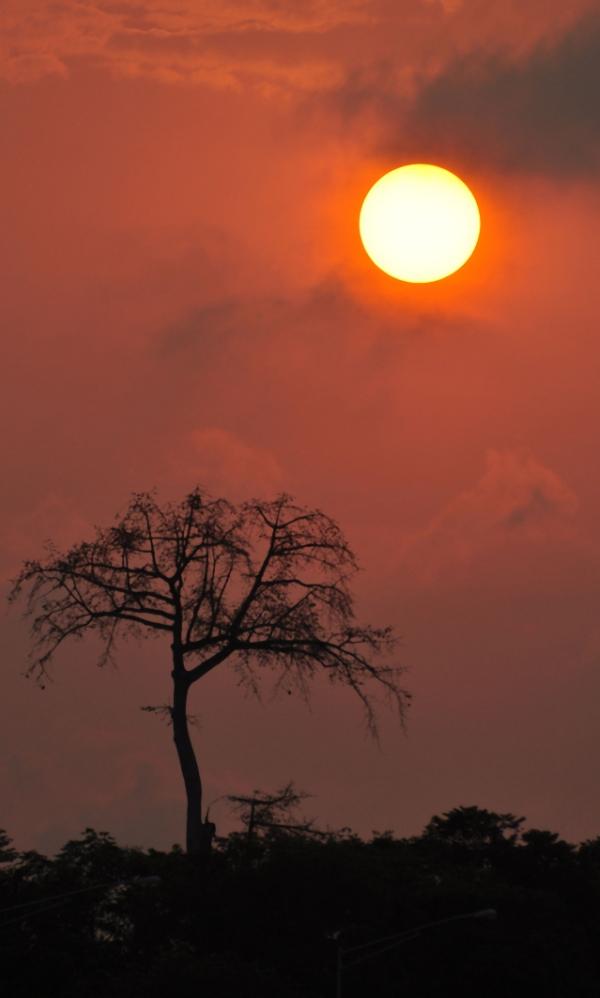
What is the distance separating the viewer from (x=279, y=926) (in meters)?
55.6

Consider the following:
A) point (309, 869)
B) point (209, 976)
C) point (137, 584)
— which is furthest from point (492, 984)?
point (137, 584)

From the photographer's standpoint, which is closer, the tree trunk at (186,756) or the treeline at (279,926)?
the treeline at (279,926)

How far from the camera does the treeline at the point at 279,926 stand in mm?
52906

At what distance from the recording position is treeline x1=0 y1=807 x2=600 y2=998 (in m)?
52.9

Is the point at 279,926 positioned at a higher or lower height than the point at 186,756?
lower

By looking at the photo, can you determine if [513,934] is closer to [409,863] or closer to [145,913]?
[409,863]

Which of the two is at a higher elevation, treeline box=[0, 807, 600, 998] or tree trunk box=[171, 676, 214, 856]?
tree trunk box=[171, 676, 214, 856]

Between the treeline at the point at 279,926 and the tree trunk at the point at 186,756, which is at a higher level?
the tree trunk at the point at 186,756

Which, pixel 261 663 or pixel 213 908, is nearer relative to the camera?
pixel 213 908

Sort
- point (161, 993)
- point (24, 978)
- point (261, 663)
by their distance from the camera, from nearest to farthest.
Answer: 1. point (161, 993)
2. point (24, 978)
3. point (261, 663)

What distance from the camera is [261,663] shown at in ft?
202

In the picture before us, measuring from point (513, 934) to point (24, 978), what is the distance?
16517 millimetres

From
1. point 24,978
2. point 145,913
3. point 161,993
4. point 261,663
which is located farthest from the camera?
point 261,663

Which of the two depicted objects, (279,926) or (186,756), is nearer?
(279,926)
